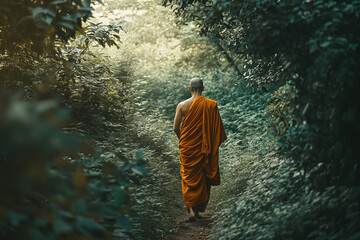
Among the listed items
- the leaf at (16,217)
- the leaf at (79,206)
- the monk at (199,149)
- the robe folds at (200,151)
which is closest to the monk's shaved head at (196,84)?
the monk at (199,149)

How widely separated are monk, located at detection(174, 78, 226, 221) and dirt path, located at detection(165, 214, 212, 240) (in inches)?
6.9

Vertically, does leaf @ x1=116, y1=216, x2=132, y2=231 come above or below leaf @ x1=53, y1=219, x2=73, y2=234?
below

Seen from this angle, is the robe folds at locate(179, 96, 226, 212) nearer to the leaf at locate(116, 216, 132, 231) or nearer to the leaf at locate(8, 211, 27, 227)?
the leaf at locate(116, 216, 132, 231)

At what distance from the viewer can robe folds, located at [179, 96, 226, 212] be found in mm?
5754

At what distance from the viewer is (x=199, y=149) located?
594 cm

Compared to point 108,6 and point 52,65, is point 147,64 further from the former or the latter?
point 52,65

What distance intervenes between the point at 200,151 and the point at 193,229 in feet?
4.34

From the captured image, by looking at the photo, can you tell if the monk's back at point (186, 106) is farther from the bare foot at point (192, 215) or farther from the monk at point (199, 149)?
the bare foot at point (192, 215)

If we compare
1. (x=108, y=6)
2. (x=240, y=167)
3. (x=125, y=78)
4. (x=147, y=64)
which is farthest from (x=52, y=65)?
(x=108, y=6)

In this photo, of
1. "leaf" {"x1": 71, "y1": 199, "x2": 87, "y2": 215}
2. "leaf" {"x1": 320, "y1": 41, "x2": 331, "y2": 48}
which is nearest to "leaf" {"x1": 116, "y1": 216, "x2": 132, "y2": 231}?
"leaf" {"x1": 71, "y1": 199, "x2": 87, "y2": 215}

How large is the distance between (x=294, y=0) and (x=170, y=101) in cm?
1280

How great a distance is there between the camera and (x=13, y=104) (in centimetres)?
128

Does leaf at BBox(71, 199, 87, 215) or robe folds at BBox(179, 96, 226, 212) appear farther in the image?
robe folds at BBox(179, 96, 226, 212)

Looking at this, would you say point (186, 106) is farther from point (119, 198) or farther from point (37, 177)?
point (37, 177)
